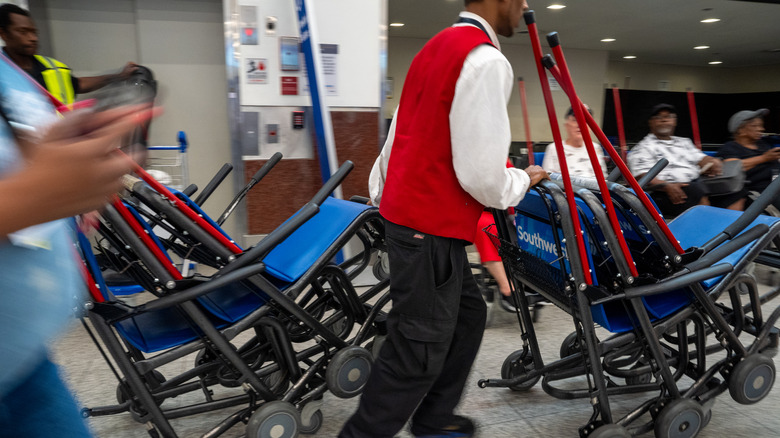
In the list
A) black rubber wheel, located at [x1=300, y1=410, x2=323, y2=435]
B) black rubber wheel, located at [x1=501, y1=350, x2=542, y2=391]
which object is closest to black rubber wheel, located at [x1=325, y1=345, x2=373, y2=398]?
black rubber wheel, located at [x1=300, y1=410, x2=323, y2=435]

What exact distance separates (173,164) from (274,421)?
345 cm

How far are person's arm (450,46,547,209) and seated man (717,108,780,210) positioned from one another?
3776mm

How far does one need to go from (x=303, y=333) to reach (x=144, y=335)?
734mm

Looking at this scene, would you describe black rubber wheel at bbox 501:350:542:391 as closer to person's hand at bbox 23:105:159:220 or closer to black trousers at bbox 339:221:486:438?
black trousers at bbox 339:221:486:438

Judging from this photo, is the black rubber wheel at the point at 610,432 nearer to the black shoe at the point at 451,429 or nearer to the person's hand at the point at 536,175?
the black shoe at the point at 451,429

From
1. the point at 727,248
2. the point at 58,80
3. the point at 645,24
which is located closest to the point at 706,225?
the point at 727,248

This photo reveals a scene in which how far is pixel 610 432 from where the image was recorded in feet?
6.44

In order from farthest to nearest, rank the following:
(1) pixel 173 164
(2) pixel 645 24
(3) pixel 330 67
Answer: (2) pixel 645 24
(1) pixel 173 164
(3) pixel 330 67

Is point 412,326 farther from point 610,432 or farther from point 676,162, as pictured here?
point 676,162

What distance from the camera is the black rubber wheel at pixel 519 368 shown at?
2.65 metres

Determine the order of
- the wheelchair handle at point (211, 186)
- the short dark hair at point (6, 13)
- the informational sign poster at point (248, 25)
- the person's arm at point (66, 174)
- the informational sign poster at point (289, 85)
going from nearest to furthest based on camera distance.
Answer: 1. the person's arm at point (66, 174)
2. the wheelchair handle at point (211, 186)
3. the short dark hair at point (6, 13)
4. the informational sign poster at point (248, 25)
5. the informational sign poster at point (289, 85)

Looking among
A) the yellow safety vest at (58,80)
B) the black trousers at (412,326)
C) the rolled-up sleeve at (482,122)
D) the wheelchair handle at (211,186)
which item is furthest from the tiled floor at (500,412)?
the yellow safety vest at (58,80)

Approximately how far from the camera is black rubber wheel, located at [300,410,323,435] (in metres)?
2.30

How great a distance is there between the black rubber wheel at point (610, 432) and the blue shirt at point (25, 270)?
186cm
